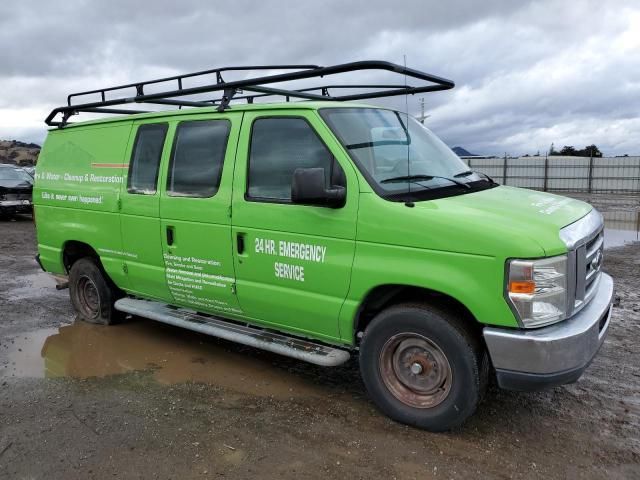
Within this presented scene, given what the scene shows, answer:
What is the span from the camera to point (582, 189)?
32.3m

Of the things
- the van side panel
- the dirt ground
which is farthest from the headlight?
the van side panel

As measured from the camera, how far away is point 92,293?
6207 mm

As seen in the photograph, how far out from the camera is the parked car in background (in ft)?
51.8

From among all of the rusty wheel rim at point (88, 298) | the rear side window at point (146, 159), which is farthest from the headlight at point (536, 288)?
the rusty wheel rim at point (88, 298)

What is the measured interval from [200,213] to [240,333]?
3.47ft

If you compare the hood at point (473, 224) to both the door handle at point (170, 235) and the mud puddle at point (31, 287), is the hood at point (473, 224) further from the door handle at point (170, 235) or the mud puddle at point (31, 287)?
the mud puddle at point (31, 287)

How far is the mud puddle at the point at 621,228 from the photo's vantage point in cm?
Result: 1157

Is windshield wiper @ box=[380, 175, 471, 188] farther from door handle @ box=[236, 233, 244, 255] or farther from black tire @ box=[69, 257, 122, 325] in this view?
black tire @ box=[69, 257, 122, 325]

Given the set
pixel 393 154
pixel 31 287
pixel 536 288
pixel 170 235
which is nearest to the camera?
pixel 536 288

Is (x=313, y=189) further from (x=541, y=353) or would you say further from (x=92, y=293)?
(x=92, y=293)

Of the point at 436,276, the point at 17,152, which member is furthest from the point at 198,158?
the point at 17,152

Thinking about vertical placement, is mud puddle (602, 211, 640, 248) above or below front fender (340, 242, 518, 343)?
below

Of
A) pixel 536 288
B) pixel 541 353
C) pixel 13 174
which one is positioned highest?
pixel 13 174

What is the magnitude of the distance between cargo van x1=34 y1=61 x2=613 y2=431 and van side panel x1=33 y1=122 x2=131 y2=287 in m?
0.03
